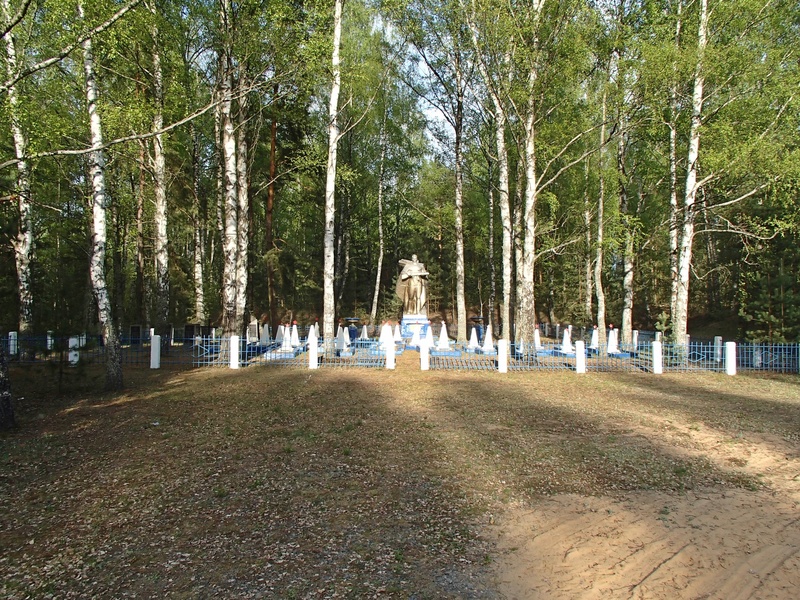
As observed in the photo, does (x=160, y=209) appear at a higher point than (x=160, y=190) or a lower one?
lower

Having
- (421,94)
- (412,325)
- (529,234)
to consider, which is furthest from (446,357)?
(421,94)

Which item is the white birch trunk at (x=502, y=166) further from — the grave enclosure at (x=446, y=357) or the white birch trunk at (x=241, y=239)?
the white birch trunk at (x=241, y=239)

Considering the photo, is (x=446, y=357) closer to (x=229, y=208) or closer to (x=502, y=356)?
(x=502, y=356)

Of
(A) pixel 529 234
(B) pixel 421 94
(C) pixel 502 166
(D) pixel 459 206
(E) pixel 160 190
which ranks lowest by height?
(A) pixel 529 234

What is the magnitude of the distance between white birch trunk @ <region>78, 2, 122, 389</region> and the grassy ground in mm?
685

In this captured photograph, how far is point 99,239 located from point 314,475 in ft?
22.2

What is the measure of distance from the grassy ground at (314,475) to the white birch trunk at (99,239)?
2.25 ft

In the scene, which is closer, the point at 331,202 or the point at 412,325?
Answer: the point at 331,202

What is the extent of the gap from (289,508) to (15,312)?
17567 mm

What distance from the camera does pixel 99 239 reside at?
338 inches

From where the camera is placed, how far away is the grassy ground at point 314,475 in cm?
310

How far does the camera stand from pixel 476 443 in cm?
582

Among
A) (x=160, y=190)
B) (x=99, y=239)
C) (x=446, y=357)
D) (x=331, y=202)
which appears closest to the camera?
(x=99, y=239)

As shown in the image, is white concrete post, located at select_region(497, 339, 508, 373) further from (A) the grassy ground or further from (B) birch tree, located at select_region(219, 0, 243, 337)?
(B) birch tree, located at select_region(219, 0, 243, 337)
